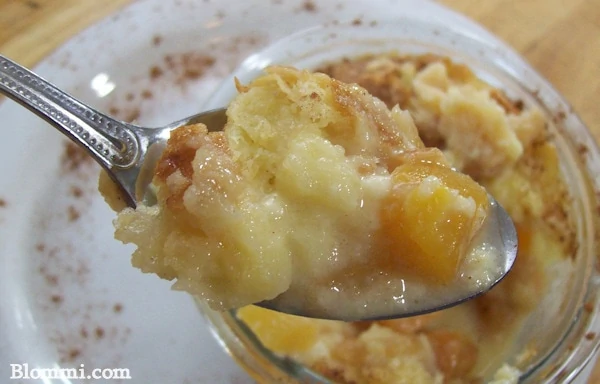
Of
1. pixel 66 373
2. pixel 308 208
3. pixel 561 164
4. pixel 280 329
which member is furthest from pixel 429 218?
pixel 66 373

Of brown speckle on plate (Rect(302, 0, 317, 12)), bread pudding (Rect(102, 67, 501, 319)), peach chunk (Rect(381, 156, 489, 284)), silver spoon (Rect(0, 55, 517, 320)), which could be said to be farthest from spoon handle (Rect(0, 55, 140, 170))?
brown speckle on plate (Rect(302, 0, 317, 12))

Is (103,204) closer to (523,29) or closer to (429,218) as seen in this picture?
(429,218)

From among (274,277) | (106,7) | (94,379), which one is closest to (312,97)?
(274,277)

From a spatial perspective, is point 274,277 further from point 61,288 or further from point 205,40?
point 205,40

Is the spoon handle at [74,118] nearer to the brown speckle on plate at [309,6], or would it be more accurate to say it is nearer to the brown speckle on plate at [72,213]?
the brown speckle on plate at [72,213]

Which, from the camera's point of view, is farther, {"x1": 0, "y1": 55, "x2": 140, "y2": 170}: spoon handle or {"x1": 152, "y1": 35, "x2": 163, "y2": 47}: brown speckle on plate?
{"x1": 152, "y1": 35, "x2": 163, "y2": 47}: brown speckle on plate

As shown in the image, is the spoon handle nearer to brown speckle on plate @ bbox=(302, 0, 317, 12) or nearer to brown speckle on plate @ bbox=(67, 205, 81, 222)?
brown speckle on plate @ bbox=(67, 205, 81, 222)
